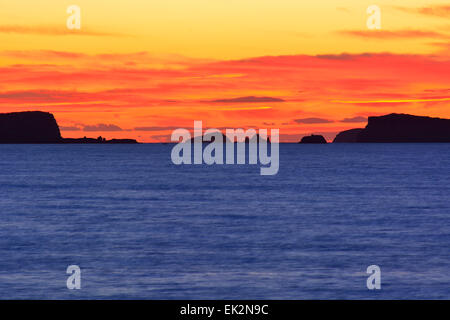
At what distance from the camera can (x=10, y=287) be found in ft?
98.8

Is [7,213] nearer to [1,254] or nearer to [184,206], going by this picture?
[184,206]

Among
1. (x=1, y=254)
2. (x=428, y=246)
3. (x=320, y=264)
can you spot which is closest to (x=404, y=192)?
(x=428, y=246)

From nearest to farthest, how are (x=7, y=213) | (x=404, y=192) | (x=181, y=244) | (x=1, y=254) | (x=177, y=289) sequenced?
(x=177, y=289) < (x=1, y=254) < (x=181, y=244) < (x=7, y=213) < (x=404, y=192)

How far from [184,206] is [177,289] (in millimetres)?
42745

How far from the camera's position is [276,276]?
32.7 m

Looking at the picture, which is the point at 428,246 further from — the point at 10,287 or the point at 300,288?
the point at 10,287
